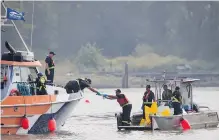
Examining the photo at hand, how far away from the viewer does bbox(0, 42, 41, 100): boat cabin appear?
97.0 feet

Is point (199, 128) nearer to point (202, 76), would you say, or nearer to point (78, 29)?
point (202, 76)

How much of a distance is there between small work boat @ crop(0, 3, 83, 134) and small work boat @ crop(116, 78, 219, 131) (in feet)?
9.19

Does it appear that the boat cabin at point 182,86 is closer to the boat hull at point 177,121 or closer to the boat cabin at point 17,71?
the boat hull at point 177,121

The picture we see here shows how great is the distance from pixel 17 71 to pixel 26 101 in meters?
1.72

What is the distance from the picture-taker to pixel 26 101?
28828mm

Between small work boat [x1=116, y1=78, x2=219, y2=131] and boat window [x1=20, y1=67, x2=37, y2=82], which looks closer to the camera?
boat window [x1=20, y1=67, x2=37, y2=82]

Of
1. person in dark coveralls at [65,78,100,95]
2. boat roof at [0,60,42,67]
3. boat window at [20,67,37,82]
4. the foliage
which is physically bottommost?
person in dark coveralls at [65,78,100,95]

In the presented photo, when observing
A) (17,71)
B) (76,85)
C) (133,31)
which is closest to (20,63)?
(17,71)

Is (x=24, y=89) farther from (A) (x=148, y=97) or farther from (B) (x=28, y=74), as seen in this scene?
(A) (x=148, y=97)

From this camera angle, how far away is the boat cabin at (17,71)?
29578 millimetres

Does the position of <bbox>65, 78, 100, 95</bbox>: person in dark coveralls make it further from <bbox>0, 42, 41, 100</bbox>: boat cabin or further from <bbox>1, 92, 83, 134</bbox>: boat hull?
<bbox>0, 42, 41, 100</bbox>: boat cabin

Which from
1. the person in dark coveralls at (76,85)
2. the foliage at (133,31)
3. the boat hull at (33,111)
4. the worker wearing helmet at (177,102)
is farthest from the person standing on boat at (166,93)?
the foliage at (133,31)

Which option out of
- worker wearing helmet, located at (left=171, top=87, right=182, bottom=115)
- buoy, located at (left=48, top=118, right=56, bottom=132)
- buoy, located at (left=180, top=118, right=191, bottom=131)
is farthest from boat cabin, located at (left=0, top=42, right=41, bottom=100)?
buoy, located at (left=180, top=118, right=191, bottom=131)

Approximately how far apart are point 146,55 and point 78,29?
24615 millimetres
